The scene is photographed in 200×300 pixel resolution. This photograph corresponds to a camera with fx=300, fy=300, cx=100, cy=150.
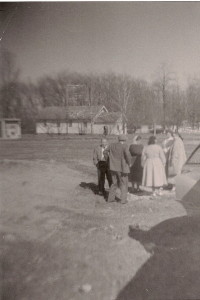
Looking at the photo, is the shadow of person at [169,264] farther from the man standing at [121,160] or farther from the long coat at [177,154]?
the long coat at [177,154]

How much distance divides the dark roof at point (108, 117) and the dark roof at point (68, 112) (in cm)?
12

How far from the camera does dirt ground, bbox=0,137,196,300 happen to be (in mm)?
2580

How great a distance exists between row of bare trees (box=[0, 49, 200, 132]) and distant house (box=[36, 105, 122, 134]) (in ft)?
0.34

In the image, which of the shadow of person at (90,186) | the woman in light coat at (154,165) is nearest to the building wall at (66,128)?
the woman in light coat at (154,165)

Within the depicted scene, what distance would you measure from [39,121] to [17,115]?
12.8 inches

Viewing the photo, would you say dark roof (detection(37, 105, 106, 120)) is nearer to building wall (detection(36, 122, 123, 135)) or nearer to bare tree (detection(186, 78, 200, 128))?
building wall (detection(36, 122, 123, 135))

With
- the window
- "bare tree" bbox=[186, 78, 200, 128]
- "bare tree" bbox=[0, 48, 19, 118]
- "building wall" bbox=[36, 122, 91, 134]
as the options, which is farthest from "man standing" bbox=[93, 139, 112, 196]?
"bare tree" bbox=[0, 48, 19, 118]

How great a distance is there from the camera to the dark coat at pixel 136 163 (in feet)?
19.8

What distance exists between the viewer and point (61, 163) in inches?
345

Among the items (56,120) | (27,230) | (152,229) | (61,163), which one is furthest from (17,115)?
(61,163)

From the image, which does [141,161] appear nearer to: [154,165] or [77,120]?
[154,165]

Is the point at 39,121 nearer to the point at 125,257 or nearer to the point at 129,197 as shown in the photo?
the point at 125,257

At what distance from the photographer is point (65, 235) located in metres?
3.67

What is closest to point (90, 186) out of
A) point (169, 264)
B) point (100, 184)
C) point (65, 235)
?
point (100, 184)
